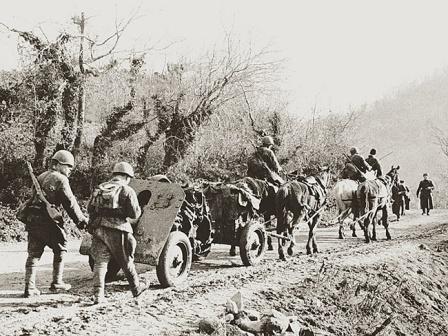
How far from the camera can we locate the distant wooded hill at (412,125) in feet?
237

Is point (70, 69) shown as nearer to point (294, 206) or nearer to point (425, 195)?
point (294, 206)

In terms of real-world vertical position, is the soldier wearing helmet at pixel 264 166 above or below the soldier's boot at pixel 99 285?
above

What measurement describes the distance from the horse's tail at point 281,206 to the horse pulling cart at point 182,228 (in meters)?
1.05

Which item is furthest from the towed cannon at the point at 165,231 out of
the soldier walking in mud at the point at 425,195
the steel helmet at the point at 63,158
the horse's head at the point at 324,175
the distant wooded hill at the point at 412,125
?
the distant wooded hill at the point at 412,125

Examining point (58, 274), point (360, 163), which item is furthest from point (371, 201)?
point (58, 274)

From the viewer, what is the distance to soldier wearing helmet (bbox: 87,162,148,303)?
728cm

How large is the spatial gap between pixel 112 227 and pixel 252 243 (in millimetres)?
4050

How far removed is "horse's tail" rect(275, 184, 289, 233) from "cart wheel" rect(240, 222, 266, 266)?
41.0 inches

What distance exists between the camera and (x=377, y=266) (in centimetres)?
1122

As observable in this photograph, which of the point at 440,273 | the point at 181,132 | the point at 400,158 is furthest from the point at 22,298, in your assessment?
the point at 400,158

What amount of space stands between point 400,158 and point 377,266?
67991mm

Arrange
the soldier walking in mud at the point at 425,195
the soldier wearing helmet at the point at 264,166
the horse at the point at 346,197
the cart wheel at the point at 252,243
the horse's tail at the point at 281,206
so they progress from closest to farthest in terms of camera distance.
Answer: the cart wheel at the point at 252,243, the horse's tail at the point at 281,206, the soldier wearing helmet at the point at 264,166, the horse at the point at 346,197, the soldier walking in mud at the point at 425,195

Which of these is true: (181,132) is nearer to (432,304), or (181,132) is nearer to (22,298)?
(432,304)

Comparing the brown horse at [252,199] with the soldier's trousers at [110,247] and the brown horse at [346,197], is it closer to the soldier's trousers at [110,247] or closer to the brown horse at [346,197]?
the soldier's trousers at [110,247]
